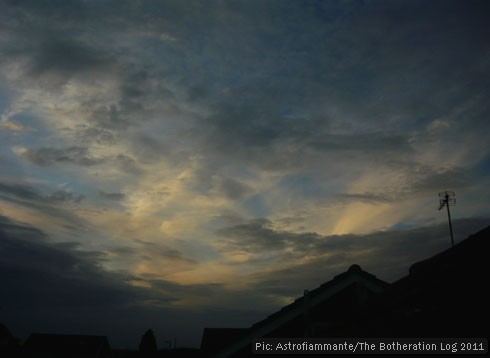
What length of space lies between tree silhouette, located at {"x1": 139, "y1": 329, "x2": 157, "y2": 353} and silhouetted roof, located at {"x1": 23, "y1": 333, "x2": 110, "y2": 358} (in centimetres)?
1116

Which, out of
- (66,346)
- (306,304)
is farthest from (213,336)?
(306,304)

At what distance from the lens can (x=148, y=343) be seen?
48.4 metres

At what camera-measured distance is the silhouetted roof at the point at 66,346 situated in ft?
176

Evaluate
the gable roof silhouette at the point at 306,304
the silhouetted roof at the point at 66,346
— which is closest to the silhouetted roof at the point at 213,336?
the silhouetted roof at the point at 66,346

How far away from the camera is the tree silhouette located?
47.7m

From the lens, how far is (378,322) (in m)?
4.05

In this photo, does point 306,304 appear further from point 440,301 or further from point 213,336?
point 213,336

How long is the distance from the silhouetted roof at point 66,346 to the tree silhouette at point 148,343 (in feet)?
36.6

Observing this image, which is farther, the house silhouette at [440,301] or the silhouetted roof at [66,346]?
the silhouetted roof at [66,346]

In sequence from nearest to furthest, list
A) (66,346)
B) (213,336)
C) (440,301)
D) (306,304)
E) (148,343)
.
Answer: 1. (440,301)
2. (306,304)
3. (213,336)
4. (148,343)
5. (66,346)

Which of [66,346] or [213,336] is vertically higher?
[213,336]

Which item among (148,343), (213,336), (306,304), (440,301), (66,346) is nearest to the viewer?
(440,301)

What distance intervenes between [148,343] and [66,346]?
55.3 ft

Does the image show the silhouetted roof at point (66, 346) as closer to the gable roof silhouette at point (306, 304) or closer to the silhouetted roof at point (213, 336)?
the silhouetted roof at point (213, 336)
